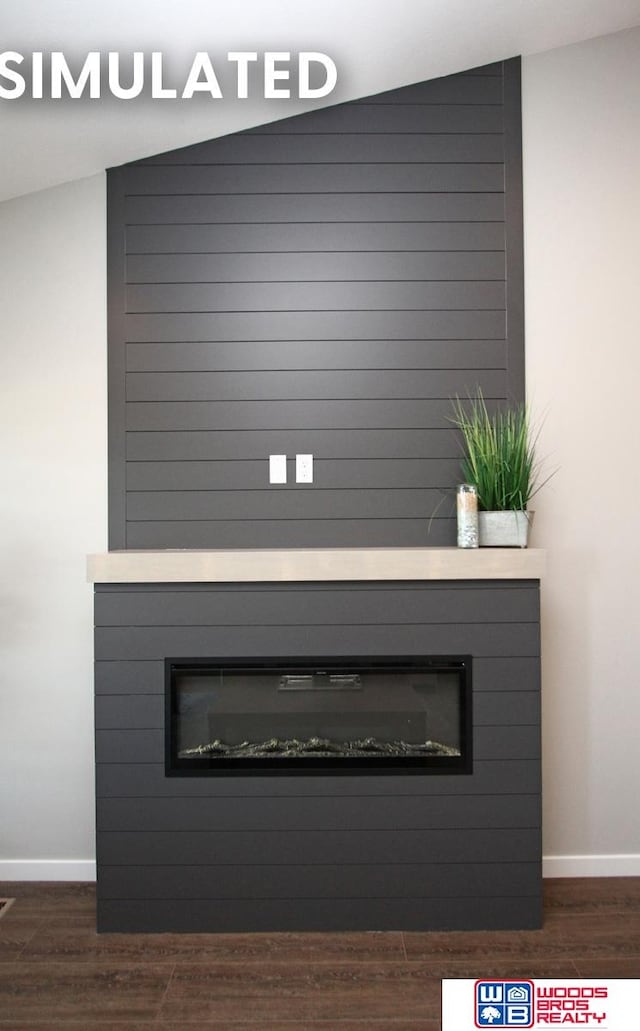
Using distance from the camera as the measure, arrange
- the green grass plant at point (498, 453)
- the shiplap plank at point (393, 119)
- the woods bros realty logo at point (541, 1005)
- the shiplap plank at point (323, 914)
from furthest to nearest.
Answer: the shiplap plank at point (393, 119)
the green grass plant at point (498, 453)
the shiplap plank at point (323, 914)
the woods bros realty logo at point (541, 1005)

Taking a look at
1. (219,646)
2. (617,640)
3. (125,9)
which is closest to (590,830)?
(617,640)

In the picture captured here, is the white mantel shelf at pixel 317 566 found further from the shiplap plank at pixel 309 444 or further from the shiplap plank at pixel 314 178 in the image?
the shiplap plank at pixel 314 178

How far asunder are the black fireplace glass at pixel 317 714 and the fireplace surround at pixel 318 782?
41mm

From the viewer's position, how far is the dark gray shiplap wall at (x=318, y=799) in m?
2.88

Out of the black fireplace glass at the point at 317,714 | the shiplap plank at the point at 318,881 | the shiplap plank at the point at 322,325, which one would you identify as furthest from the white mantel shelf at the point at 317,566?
the shiplap plank at the point at 318,881

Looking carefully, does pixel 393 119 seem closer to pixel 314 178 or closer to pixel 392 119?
pixel 392 119

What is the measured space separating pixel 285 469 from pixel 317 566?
54cm

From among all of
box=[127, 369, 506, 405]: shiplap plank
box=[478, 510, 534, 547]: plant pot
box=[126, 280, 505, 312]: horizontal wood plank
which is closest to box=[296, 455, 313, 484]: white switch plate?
box=[127, 369, 506, 405]: shiplap plank

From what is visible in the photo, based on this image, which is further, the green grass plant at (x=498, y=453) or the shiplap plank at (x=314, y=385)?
the shiplap plank at (x=314, y=385)

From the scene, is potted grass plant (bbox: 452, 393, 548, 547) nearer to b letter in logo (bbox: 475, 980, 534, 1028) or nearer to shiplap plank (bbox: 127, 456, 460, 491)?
shiplap plank (bbox: 127, 456, 460, 491)

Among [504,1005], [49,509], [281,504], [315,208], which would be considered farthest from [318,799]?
[315,208]

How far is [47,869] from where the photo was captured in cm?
329

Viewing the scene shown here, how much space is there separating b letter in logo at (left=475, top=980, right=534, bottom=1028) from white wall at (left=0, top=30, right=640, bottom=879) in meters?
1.05

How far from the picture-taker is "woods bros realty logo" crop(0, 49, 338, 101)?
2656 millimetres
